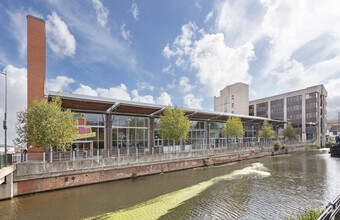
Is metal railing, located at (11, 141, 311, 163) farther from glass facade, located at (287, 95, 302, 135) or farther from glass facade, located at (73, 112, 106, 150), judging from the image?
Result: glass facade, located at (287, 95, 302, 135)

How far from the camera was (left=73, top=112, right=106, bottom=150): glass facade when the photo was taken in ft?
59.3

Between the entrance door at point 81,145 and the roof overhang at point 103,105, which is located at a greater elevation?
the roof overhang at point 103,105

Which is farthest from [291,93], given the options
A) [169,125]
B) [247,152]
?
[169,125]

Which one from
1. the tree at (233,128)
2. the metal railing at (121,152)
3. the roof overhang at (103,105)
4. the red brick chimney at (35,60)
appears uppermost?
the red brick chimney at (35,60)

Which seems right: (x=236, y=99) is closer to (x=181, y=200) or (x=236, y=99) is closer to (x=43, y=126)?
(x=181, y=200)

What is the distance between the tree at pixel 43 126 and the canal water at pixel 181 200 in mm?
3707

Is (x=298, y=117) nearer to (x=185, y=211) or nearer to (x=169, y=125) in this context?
(x=169, y=125)

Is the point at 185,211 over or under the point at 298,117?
under

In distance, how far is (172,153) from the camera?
19.0 metres

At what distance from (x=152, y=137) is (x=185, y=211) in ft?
50.5

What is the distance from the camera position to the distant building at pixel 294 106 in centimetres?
5078

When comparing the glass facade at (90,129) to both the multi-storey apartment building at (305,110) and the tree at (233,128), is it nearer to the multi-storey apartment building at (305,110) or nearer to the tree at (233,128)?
the tree at (233,128)

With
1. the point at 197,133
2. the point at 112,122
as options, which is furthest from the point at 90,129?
the point at 197,133

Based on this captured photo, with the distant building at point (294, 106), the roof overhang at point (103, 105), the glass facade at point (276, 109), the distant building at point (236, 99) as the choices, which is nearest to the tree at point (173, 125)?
the roof overhang at point (103, 105)
